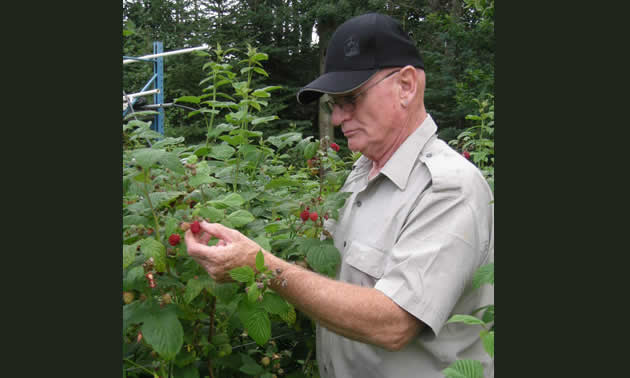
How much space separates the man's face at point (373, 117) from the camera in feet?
6.52

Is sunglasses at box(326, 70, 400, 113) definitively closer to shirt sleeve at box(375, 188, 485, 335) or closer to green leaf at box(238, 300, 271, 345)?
shirt sleeve at box(375, 188, 485, 335)

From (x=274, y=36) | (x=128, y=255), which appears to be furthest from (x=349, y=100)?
(x=274, y=36)

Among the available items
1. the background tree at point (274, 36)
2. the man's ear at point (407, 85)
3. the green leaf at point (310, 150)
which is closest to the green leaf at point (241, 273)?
the green leaf at point (310, 150)

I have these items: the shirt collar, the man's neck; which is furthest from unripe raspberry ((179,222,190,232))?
the man's neck

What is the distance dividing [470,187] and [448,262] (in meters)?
0.25

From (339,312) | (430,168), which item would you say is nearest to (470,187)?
(430,168)

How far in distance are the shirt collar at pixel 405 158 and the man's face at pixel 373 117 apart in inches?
Answer: 3.5

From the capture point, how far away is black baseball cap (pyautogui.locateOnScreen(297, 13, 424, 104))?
1.96m

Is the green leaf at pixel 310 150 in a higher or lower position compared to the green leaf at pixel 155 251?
higher

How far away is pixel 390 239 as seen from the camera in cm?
179

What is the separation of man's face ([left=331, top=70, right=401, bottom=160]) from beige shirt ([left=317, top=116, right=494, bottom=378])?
4.3 inches

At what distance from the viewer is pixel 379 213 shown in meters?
1.89

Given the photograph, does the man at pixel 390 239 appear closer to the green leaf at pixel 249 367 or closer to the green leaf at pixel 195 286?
the green leaf at pixel 195 286

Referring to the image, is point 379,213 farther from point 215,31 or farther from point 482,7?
point 215,31
